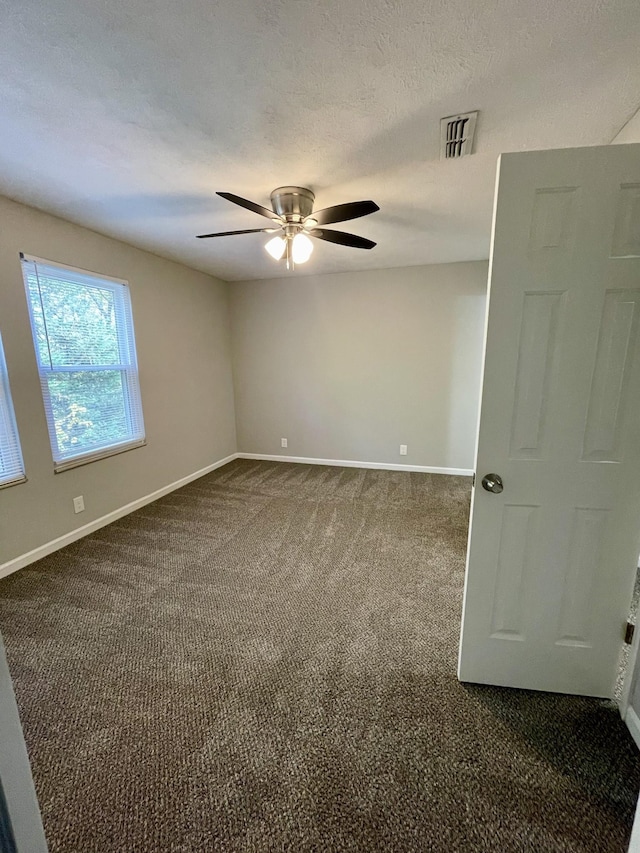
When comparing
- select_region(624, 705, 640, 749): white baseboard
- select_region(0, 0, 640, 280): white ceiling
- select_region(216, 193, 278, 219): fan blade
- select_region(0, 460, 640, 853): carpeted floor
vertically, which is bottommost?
select_region(0, 460, 640, 853): carpeted floor

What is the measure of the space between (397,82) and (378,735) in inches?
101

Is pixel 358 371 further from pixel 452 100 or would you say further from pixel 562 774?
pixel 562 774

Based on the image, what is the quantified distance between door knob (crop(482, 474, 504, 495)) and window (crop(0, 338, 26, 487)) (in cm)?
298

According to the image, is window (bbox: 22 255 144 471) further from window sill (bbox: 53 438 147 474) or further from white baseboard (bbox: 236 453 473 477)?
white baseboard (bbox: 236 453 473 477)

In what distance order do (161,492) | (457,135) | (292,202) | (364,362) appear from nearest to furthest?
1. (457,135)
2. (292,202)
3. (161,492)
4. (364,362)

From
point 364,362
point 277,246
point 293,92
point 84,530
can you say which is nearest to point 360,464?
point 364,362

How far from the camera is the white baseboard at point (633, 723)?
133 cm

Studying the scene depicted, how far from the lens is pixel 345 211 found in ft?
6.34

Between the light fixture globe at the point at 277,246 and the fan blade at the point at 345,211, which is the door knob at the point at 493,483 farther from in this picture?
the light fixture globe at the point at 277,246

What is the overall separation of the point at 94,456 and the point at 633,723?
12.1 ft

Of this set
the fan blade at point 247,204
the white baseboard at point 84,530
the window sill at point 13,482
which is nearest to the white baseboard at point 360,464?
the white baseboard at point 84,530

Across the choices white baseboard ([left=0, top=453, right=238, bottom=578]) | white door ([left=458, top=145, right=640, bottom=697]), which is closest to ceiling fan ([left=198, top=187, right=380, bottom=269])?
white door ([left=458, top=145, right=640, bottom=697])

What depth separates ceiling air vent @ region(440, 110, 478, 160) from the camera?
1.56 meters

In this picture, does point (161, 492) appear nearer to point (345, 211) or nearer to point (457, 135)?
point (345, 211)
